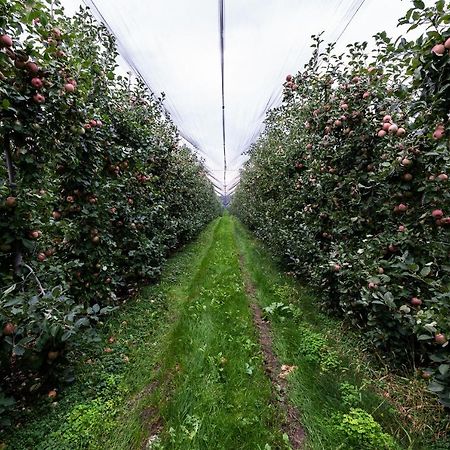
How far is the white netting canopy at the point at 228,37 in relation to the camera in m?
3.47

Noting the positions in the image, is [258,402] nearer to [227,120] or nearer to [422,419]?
[422,419]

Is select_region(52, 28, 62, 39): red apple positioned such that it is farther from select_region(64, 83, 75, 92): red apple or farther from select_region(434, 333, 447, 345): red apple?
select_region(434, 333, 447, 345): red apple

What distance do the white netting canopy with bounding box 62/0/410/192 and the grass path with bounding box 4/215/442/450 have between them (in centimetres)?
337

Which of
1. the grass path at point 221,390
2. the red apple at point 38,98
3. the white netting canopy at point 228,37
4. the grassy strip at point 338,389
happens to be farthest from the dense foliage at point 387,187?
the red apple at point 38,98

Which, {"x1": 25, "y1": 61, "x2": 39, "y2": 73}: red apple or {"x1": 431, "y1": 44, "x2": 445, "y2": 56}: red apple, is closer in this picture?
{"x1": 431, "y1": 44, "x2": 445, "y2": 56}: red apple

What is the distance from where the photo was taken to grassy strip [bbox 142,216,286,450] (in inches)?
64.7

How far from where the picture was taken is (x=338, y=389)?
6.61 feet

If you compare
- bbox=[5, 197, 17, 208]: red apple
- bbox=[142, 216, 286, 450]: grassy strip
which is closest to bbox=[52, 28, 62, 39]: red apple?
bbox=[5, 197, 17, 208]: red apple

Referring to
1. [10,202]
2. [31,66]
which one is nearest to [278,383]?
[10,202]

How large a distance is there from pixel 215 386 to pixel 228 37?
5787 millimetres

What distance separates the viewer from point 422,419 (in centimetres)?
169

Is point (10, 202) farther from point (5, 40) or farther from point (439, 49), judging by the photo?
point (439, 49)

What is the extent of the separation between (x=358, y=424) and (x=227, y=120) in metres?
9.61

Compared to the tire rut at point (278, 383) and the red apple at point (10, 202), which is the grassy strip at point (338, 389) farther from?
the red apple at point (10, 202)
